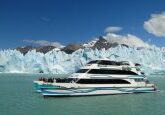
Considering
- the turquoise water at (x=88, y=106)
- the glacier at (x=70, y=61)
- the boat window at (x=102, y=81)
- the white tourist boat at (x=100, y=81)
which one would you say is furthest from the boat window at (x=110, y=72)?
the glacier at (x=70, y=61)

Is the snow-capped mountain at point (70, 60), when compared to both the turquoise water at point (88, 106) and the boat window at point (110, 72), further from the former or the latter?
the turquoise water at point (88, 106)

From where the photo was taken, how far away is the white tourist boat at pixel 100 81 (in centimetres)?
3309

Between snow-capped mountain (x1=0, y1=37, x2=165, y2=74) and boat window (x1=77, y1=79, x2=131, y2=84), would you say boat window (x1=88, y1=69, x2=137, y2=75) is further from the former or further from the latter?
snow-capped mountain (x1=0, y1=37, x2=165, y2=74)

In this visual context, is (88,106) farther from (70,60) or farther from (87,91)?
(70,60)

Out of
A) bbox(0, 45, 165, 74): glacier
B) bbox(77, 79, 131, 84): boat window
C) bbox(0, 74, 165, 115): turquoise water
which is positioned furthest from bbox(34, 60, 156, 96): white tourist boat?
bbox(0, 45, 165, 74): glacier

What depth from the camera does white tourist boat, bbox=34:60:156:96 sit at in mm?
33094

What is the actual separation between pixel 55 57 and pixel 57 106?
10143 cm

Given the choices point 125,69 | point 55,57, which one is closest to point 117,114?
point 125,69

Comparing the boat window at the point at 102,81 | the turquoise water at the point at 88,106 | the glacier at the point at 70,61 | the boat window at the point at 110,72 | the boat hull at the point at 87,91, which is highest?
the glacier at the point at 70,61

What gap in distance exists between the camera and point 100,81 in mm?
35281

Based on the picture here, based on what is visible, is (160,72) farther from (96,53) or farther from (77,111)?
(77,111)

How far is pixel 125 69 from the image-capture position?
122ft

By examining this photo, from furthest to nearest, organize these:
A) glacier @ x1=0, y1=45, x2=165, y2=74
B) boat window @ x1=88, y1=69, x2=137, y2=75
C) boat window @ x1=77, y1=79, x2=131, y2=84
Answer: glacier @ x1=0, y1=45, x2=165, y2=74 → boat window @ x1=88, y1=69, x2=137, y2=75 → boat window @ x1=77, y1=79, x2=131, y2=84

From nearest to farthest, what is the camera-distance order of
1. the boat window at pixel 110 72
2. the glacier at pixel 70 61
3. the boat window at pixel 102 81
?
the boat window at pixel 102 81, the boat window at pixel 110 72, the glacier at pixel 70 61
